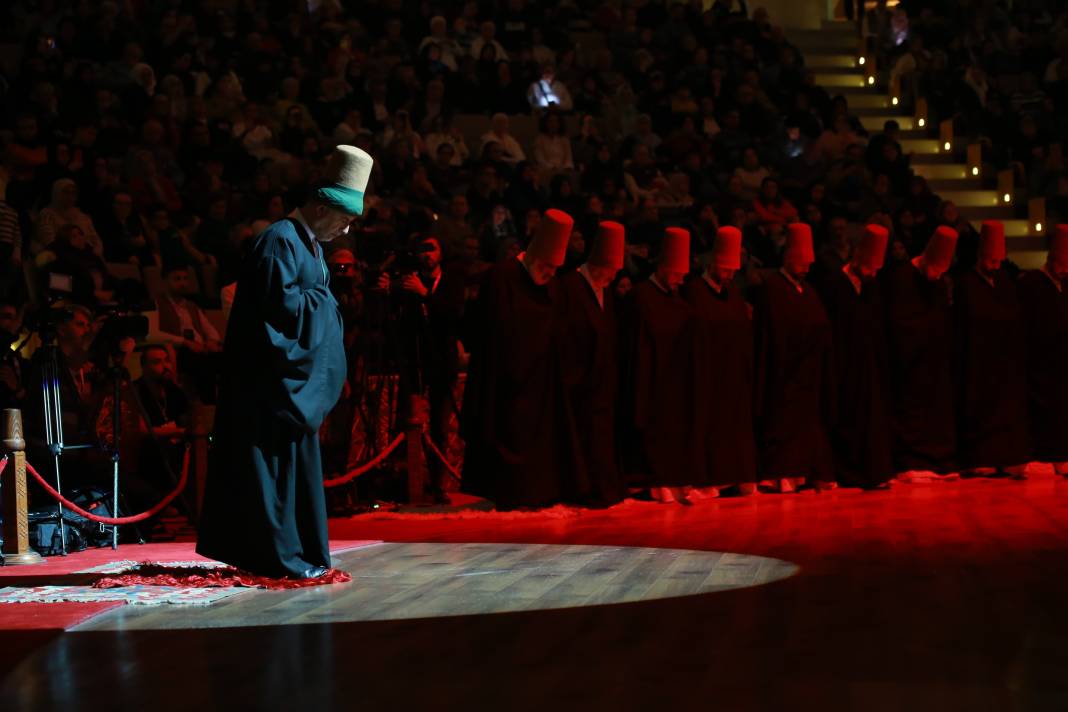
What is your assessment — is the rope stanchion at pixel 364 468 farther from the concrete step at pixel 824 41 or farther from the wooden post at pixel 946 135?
the concrete step at pixel 824 41

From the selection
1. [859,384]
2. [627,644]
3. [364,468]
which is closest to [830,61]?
[859,384]

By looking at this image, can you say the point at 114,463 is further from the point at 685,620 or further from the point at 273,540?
the point at 685,620

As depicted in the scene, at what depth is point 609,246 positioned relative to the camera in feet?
28.7

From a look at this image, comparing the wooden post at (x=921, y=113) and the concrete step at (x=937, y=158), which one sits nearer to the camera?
the concrete step at (x=937, y=158)

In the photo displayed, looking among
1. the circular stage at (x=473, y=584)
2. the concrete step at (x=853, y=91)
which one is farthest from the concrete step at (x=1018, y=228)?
the circular stage at (x=473, y=584)

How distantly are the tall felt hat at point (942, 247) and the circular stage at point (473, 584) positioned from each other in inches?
175

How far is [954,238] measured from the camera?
9789 millimetres

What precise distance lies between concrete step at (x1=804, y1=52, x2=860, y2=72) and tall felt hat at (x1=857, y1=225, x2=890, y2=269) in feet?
29.3

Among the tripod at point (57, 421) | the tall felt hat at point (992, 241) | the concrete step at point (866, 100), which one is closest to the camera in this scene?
the tripod at point (57, 421)

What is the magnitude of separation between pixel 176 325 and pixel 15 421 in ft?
12.2

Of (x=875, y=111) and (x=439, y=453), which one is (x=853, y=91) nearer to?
(x=875, y=111)

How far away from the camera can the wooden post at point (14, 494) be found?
21.1 ft

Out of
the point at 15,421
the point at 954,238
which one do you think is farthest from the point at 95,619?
the point at 954,238

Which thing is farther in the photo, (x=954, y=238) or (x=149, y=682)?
(x=954, y=238)
